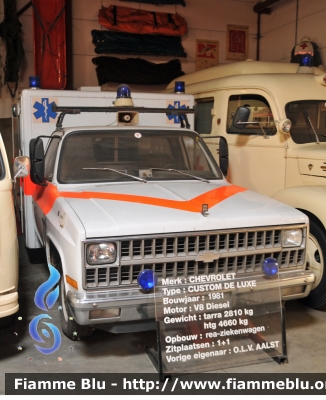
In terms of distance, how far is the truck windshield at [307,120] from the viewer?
18.2ft

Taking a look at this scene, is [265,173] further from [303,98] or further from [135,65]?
[135,65]

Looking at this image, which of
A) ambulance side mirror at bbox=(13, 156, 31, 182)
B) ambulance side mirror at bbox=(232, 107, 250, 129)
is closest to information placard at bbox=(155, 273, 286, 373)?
ambulance side mirror at bbox=(13, 156, 31, 182)

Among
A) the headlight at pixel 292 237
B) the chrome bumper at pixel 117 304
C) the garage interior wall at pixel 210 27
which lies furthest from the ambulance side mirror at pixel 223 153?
the garage interior wall at pixel 210 27

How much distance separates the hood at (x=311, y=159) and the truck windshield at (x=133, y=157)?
40.1 inches

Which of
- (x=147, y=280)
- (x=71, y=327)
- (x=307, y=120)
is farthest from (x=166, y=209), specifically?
(x=307, y=120)

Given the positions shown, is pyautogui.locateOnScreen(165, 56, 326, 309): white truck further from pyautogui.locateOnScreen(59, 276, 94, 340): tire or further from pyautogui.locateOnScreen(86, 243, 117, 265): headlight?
pyautogui.locateOnScreen(59, 276, 94, 340): tire

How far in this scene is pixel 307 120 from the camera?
5.65 metres

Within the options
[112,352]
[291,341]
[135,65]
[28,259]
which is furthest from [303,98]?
[135,65]

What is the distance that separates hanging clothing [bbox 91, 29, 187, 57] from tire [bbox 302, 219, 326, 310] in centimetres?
715

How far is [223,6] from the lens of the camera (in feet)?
38.4

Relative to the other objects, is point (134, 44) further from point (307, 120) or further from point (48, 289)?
point (48, 289)

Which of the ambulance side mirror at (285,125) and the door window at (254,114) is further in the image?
the door window at (254,114)

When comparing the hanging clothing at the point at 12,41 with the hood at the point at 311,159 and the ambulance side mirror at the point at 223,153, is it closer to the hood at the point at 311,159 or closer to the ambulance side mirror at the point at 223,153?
the ambulance side mirror at the point at 223,153

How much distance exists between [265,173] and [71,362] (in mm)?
3136
